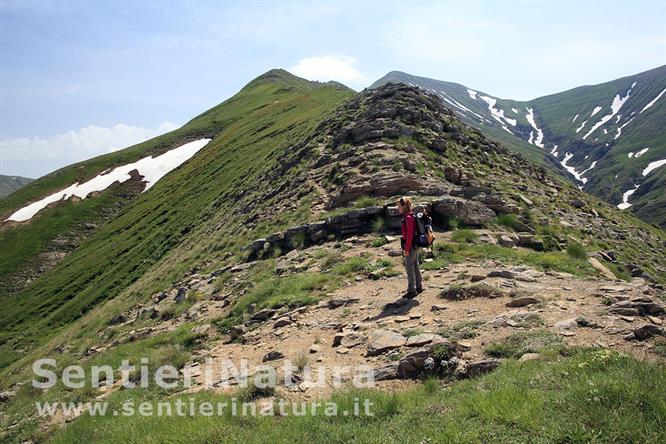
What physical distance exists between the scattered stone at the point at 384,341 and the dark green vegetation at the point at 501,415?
1.97 m

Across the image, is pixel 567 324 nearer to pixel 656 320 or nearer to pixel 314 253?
pixel 656 320

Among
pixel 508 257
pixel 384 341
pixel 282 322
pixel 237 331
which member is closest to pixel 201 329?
pixel 237 331

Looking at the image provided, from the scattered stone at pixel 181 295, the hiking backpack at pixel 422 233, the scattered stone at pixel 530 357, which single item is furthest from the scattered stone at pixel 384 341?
the scattered stone at pixel 181 295

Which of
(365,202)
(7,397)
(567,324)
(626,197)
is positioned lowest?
(626,197)

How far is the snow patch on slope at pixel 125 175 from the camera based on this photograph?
90188 mm

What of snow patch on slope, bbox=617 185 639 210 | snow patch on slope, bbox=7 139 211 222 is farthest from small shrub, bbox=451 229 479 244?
snow patch on slope, bbox=617 185 639 210

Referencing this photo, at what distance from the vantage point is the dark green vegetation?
195 inches

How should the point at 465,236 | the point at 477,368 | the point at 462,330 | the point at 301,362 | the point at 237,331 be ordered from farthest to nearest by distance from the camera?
1. the point at 465,236
2. the point at 237,331
3. the point at 301,362
4. the point at 462,330
5. the point at 477,368

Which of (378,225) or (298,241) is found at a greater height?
(378,225)

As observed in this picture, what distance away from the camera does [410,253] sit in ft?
40.0

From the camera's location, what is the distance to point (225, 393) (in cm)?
870

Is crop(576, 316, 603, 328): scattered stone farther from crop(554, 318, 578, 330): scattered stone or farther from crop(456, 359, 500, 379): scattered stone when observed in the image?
crop(456, 359, 500, 379): scattered stone

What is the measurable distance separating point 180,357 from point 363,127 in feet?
69.3

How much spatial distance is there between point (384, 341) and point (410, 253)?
129 inches
